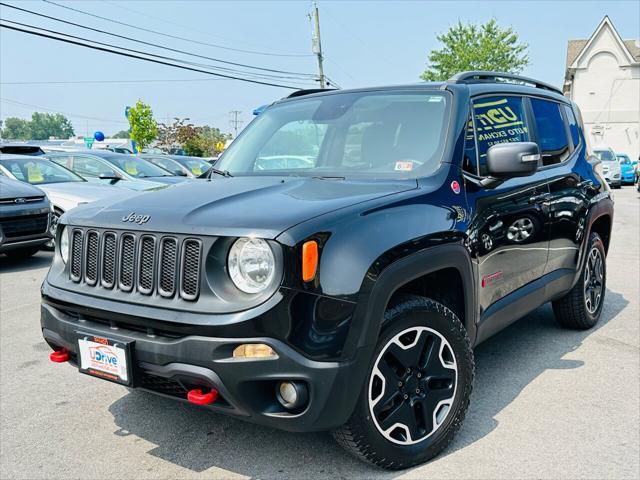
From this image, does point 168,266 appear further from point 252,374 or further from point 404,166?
point 404,166

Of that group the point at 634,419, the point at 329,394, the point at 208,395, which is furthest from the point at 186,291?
the point at 634,419

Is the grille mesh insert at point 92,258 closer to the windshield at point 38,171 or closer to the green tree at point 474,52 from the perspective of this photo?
the windshield at point 38,171

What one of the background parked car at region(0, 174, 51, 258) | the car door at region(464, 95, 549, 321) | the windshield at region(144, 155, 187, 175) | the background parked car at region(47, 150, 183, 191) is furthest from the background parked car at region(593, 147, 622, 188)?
the car door at region(464, 95, 549, 321)

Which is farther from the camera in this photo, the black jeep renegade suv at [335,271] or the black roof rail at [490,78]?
the black roof rail at [490,78]

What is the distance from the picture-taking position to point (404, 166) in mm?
3283

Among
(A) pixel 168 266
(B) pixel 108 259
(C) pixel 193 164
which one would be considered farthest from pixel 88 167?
(A) pixel 168 266

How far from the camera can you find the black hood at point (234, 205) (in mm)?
2484

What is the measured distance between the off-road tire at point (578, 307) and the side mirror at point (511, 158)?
5.91ft

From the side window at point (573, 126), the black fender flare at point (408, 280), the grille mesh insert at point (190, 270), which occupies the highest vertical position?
the side window at point (573, 126)

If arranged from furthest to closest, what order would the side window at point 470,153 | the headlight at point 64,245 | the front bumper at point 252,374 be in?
the side window at point 470,153 < the headlight at point 64,245 < the front bumper at point 252,374

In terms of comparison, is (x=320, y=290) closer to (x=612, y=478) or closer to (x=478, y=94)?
(x=612, y=478)

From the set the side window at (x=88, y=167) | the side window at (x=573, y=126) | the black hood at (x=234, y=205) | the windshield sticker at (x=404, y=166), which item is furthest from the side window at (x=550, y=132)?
the side window at (x=88, y=167)

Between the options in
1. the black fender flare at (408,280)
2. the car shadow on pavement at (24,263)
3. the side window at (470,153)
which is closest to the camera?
the black fender flare at (408,280)

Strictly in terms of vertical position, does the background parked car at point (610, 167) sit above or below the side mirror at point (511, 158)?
below
